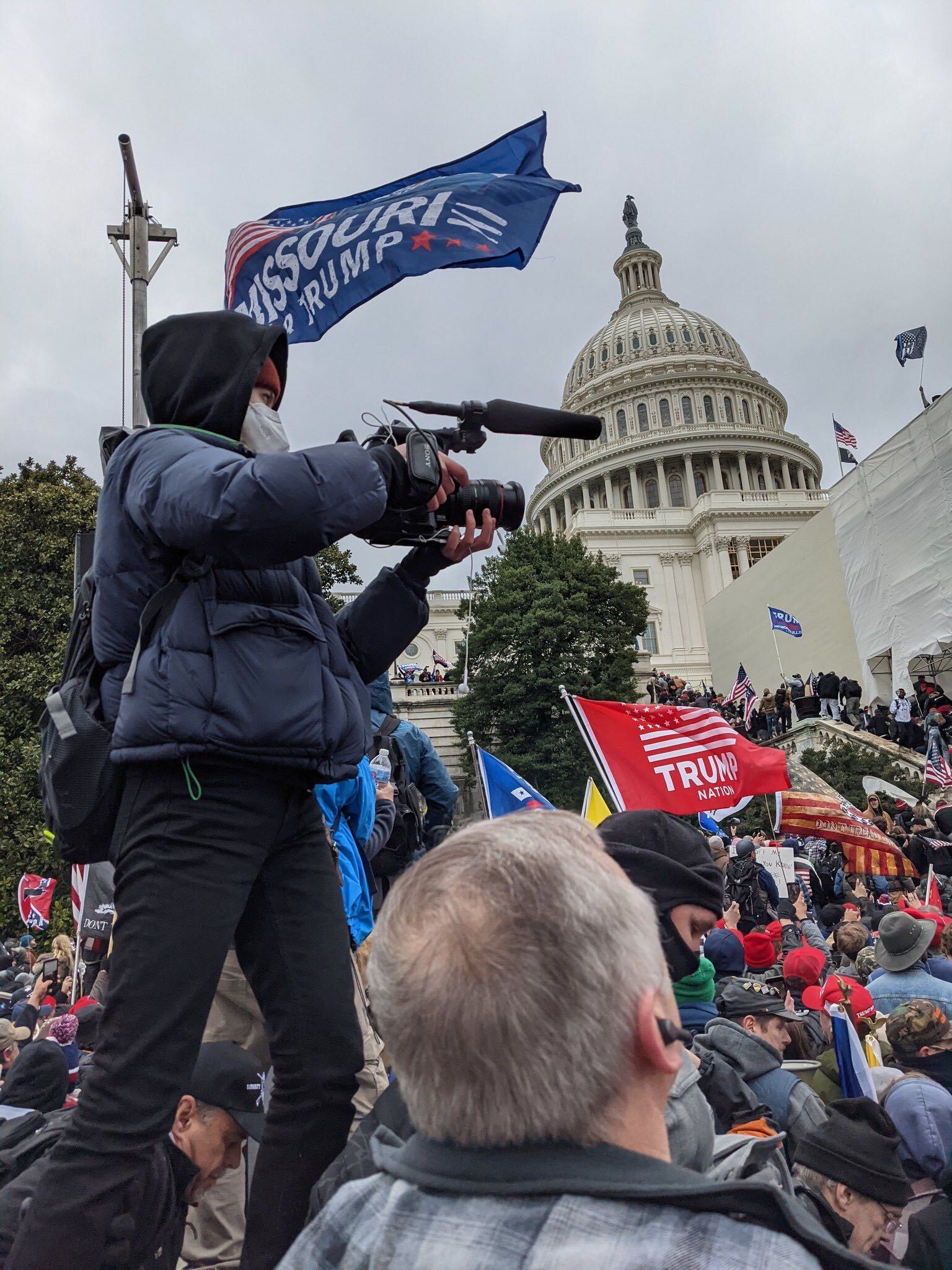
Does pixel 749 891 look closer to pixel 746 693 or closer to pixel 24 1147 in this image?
pixel 24 1147

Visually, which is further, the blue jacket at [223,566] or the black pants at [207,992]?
the blue jacket at [223,566]

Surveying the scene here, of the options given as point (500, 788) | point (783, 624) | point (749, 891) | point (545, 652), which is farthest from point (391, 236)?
point (545, 652)

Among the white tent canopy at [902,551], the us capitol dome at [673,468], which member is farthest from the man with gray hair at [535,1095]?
the us capitol dome at [673,468]

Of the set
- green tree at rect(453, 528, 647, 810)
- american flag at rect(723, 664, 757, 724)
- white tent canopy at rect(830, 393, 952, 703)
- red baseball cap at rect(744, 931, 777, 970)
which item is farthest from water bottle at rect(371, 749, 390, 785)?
green tree at rect(453, 528, 647, 810)

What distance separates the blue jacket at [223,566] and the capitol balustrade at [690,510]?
59772 millimetres

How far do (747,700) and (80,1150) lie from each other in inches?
1095

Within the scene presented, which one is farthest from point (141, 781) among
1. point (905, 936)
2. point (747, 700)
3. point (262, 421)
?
point (747, 700)

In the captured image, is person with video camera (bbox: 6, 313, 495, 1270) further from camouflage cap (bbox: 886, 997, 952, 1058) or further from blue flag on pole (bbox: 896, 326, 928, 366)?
blue flag on pole (bbox: 896, 326, 928, 366)

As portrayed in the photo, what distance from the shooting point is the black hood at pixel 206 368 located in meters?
2.14

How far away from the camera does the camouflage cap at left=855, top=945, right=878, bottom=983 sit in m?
5.80

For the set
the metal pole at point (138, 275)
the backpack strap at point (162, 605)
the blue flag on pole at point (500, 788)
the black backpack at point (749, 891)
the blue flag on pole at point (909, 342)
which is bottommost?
A: the black backpack at point (749, 891)

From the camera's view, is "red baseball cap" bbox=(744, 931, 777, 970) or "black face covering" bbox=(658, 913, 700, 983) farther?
"red baseball cap" bbox=(744, 931, 777, 970)

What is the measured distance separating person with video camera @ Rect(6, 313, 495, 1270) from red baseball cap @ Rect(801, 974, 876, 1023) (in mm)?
3399

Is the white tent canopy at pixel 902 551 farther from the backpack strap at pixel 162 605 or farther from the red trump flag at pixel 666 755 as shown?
the backpack strap at pixel 162 605
